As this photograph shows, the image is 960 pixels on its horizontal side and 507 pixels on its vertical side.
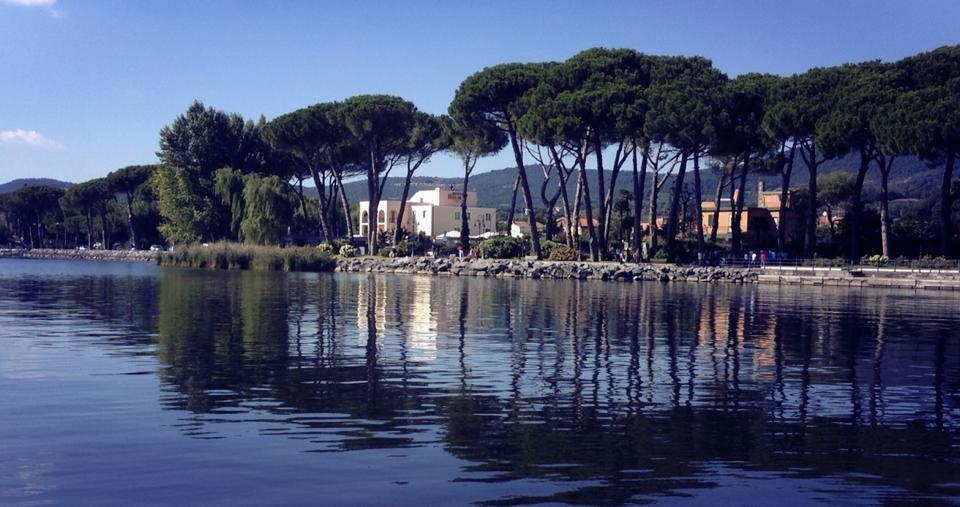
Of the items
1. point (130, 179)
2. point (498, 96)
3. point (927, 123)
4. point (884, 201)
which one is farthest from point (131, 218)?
point (927, 123)

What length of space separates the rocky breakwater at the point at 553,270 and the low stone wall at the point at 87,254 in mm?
29371

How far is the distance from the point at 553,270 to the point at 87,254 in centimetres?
6258

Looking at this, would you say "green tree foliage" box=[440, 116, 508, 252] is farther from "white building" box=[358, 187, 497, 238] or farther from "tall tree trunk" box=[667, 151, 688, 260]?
"white building" box=[358, 187, 497, 238]

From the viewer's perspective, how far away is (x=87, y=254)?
3905 inches

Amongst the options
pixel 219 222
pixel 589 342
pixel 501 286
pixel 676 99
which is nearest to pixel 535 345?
Result: pixel 589 342

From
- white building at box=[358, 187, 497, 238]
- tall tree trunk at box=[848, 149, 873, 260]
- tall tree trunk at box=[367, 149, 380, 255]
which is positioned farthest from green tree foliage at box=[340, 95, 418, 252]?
white building at box=[358, 187, 497, 238]

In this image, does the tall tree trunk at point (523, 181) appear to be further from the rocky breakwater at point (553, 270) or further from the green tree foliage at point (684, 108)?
the green tree foliage at point (684, 108)

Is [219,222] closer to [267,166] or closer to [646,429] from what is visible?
[267,166]

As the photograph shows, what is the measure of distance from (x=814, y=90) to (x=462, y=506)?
50282mm

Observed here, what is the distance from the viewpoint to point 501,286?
43281 millimetres

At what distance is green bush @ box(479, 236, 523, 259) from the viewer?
210 feet

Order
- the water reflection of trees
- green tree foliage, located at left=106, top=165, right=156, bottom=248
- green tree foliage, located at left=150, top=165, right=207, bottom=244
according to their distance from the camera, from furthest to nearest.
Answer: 1. green tree foliage, located at left=106, top=165, right=156, bottom=248
2. green tree foliage, located at left=150, top=165, right=207, bottom=244
3. the water reflection of trees

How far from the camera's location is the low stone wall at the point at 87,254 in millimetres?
86688

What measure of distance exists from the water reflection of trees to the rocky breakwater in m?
22.7
